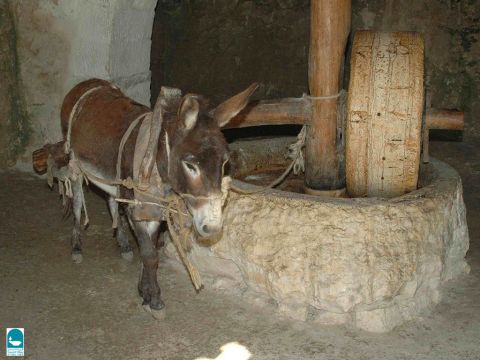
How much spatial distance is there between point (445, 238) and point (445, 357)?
2.94 feet

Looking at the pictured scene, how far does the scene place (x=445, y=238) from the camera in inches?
161

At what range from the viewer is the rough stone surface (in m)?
5.70

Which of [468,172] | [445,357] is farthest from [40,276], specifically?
[468,172]

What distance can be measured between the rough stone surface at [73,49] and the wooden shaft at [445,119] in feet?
9.89

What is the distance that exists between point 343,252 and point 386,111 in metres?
0.95

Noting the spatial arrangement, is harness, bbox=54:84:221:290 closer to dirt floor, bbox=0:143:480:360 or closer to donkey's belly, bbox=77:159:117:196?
donkey's belly, bbox=77:159:117:196

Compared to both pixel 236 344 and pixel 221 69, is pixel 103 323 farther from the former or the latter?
pixel 221 69

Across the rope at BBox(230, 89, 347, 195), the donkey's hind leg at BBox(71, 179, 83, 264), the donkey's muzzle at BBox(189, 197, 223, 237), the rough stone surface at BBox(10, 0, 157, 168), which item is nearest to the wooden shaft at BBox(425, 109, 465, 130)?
the rope at BBox(230, 89, 347, 195)

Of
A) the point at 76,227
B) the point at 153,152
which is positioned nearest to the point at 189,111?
the point at 153,152

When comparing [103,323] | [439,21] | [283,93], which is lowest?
[103,323]

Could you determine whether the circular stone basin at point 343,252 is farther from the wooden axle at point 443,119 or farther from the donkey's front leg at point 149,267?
the donkey's front leg at point 149,267

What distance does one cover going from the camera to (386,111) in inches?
153

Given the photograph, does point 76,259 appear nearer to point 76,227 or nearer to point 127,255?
point 76,227

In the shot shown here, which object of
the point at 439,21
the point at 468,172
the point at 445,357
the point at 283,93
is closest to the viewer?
the point at 445,357
